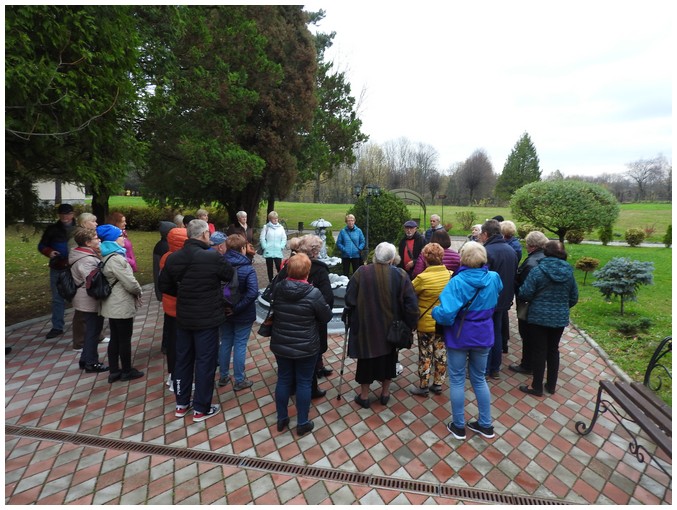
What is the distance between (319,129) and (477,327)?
16.3 m

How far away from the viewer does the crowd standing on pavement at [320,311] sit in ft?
10.9

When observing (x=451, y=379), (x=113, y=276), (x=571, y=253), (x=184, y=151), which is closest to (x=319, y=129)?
(x=184, y=151)

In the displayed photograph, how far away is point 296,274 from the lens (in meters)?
3.27

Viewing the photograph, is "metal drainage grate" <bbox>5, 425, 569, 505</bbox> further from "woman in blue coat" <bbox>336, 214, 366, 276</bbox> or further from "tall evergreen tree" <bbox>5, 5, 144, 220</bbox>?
"woman in blue coat" <bbox>336, 214, 366, 276</bbox>

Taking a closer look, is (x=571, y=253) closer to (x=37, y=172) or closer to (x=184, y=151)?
(x=184, y=151)

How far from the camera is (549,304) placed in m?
3.97

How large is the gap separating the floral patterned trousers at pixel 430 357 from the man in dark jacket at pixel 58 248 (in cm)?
546

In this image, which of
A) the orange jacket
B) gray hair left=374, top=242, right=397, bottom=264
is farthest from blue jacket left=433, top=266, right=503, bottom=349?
the orange jacket

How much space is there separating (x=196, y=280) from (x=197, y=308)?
270 millimetres

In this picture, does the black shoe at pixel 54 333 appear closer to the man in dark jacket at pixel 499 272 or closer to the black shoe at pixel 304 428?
the black shoe at pixel 304 428

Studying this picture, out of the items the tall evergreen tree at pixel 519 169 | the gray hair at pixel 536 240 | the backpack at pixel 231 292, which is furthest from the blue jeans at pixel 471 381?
the tall evergreen tree at pixel 519 169

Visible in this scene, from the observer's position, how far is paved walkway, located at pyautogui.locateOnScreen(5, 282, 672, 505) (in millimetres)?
2803

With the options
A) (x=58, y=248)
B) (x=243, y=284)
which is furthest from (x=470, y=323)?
(x=58, y=248)

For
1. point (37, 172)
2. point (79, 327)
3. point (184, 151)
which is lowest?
point (79, 327)
